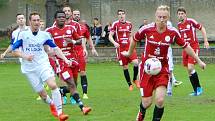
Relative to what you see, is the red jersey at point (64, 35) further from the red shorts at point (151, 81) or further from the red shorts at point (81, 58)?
the red shorts at point (151, 81)

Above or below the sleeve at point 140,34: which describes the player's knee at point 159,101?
below

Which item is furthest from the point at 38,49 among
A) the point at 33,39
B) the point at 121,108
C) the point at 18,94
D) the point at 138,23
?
the point at 138,23

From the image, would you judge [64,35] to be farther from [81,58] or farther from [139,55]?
[139,55]

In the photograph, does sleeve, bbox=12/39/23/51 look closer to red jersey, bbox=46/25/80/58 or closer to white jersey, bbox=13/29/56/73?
white jersey, bbox=13/29/56/73

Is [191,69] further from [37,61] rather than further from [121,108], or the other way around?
[37,61]

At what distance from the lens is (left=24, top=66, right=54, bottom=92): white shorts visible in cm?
1347

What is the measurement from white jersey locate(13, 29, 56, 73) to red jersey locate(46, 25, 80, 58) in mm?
1618

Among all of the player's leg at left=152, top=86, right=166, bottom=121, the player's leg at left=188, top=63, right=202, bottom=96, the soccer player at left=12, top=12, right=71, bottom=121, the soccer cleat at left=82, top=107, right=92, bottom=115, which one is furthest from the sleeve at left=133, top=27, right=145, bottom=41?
the player's leg at left=188, top=63, right=202, bottom=96

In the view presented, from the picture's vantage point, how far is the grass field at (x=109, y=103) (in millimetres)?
13711

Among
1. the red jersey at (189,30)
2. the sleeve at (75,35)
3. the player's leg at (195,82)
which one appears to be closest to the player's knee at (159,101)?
the sleeve at (75,35)

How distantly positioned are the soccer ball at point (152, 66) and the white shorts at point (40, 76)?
2548mm

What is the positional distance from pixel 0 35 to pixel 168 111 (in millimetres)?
31058

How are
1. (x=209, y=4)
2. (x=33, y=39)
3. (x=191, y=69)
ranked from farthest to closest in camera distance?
(x=209, y=4), (x=191, y=69), (x=33, y=39)

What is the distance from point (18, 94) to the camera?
62.4 ft
